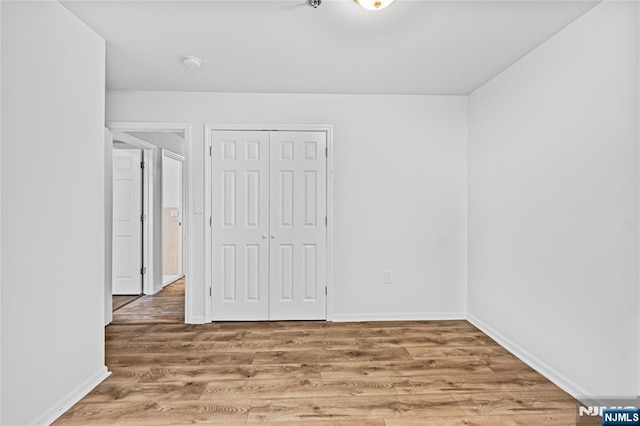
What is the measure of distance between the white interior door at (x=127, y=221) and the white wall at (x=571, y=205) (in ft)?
14.5

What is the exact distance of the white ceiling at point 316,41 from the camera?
2070mm

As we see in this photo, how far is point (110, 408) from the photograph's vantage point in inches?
80.7

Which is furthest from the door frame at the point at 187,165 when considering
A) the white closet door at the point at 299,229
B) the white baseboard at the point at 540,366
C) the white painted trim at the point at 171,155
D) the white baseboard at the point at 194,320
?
the white baseboard at the point at 540,366

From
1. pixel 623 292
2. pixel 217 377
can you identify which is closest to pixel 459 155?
pixel 623 292

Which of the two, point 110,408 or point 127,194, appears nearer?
point 110,408

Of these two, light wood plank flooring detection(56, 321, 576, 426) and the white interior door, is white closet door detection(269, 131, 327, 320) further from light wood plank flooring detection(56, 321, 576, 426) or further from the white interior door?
the white interior door

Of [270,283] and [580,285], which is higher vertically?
[580,285]

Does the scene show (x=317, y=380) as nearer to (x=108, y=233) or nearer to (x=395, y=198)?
(x=395, y=198)

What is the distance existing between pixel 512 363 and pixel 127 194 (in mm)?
4934

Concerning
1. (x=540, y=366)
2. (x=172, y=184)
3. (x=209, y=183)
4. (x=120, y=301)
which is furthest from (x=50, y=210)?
(x=172, y=184)

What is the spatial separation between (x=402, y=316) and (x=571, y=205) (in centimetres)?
199

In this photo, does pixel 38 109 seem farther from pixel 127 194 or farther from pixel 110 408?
pixel 127 194

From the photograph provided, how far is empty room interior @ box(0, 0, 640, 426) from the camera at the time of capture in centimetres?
188

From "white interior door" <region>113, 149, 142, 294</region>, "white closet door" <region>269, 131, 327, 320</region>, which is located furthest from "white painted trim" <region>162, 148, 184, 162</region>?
"white closet door" <region>269, 131, 327, 320</region>
